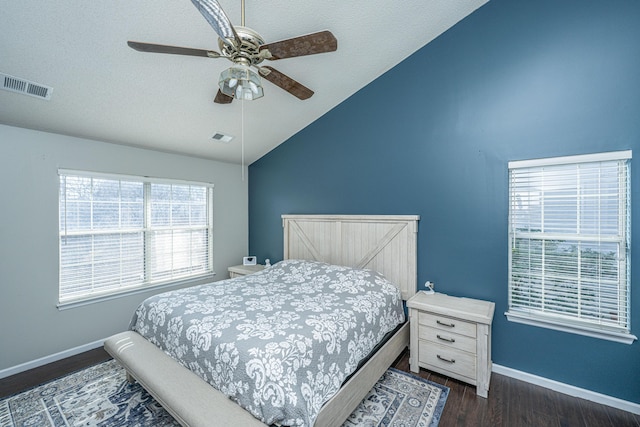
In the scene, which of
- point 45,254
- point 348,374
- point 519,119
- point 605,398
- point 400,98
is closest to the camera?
point 348,374

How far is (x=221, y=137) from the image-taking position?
373 centimetres

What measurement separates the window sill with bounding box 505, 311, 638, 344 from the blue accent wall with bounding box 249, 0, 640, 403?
50mm

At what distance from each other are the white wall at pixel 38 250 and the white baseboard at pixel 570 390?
167 inches

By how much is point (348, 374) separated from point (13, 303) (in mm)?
3244

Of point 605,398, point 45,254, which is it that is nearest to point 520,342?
point 605,398

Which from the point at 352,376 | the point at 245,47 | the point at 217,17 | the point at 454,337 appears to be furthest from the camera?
the point at 454,337

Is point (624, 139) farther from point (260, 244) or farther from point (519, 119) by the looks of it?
point (260, 244)

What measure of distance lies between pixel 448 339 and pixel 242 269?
9.78 feet

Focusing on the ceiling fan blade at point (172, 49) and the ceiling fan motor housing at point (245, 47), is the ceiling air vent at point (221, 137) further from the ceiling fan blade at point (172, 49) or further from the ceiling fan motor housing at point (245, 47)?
the ceiling fan motor housing at point (245, 47)

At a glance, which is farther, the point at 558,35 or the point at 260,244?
the point at 260,244

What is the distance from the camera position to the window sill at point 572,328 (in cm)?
207

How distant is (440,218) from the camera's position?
2906 millimetres

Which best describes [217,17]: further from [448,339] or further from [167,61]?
[448,339]

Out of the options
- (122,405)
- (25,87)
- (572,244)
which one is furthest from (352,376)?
(25,87)
